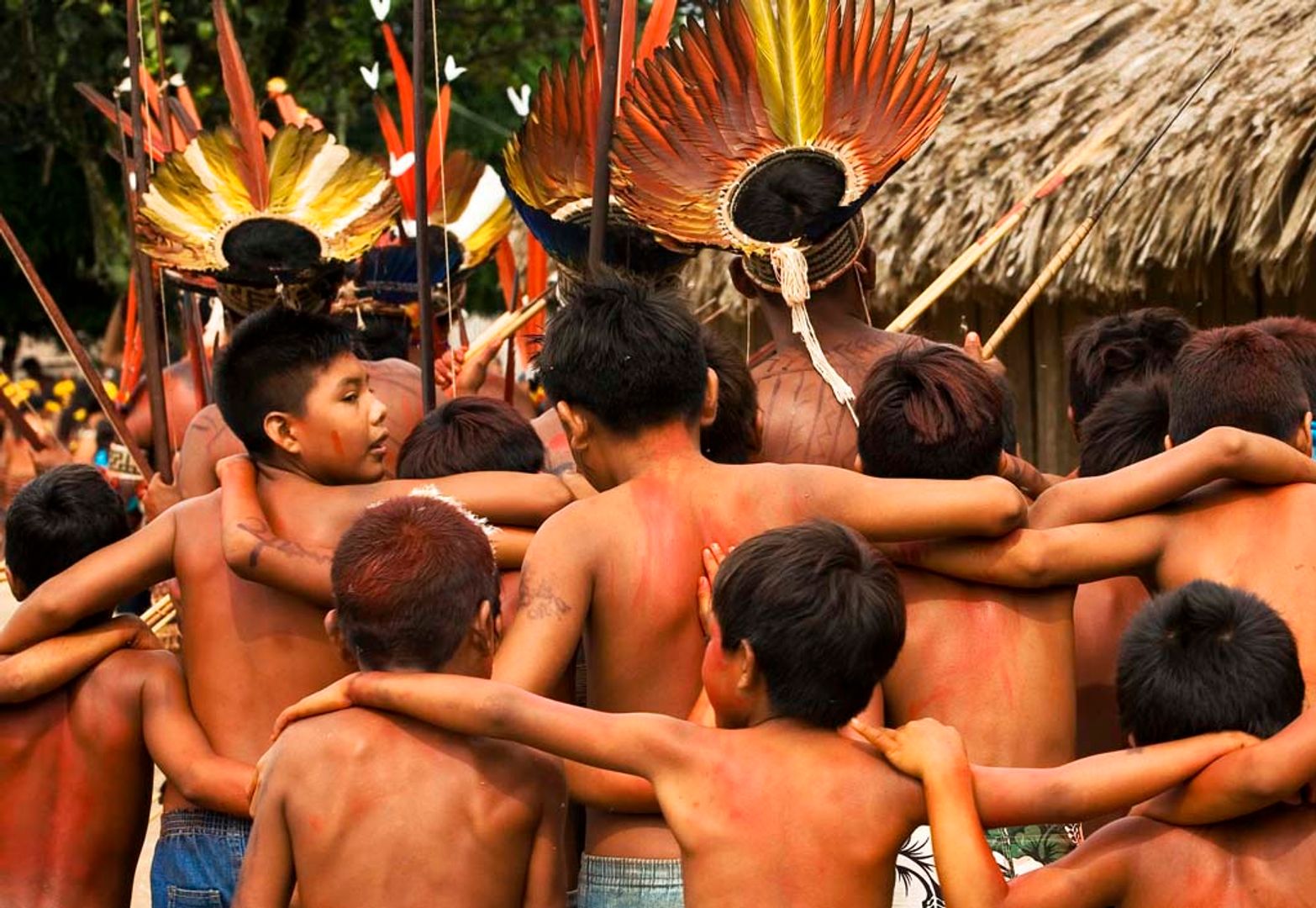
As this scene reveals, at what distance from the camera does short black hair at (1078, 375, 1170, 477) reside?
4.28 meters

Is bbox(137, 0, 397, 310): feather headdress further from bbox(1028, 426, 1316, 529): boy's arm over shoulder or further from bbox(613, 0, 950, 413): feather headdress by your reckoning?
bbox(1028, 426, 1316, 529): boy's arm over shoulder

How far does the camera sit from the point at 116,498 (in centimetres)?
425

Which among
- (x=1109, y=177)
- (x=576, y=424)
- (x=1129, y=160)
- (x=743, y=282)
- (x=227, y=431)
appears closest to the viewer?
(x=576, y=424)

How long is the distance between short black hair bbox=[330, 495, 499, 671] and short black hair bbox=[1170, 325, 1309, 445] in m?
1.41

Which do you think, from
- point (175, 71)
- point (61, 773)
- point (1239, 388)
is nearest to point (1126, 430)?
point (1239, 388)

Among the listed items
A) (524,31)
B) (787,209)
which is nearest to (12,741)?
(787,209)

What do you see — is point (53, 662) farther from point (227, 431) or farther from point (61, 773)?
point (227, 431)

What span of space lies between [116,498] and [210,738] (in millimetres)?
622

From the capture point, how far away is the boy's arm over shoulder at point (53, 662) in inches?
154

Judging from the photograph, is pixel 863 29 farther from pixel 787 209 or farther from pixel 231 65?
pixel 231 65

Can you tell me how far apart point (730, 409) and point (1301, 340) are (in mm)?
1565

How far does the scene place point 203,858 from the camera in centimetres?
388

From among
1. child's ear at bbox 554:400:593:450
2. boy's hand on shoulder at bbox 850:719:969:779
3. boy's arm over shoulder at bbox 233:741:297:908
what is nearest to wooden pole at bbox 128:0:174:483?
child's ear at bbox 554:400:593:450

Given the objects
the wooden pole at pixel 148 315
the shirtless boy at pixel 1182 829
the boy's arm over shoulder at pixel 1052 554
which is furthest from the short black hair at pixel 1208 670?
the wooden pole at pixel 148 315
